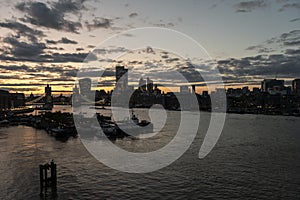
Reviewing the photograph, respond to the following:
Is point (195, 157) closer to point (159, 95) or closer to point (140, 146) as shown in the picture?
point (140, 146)

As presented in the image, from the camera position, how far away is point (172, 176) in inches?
578

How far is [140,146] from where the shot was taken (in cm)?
2355

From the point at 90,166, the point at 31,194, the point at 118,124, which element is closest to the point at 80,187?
the point at 31,194

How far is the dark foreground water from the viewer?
1225 centimetres

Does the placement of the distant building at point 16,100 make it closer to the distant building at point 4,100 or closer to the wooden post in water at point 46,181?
the distant building at point 4,100

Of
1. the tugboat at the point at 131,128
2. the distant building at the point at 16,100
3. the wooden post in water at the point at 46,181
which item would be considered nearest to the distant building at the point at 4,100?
the distant building at the point at 16,100

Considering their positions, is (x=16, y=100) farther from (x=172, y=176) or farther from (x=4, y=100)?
(x=172, y=176)

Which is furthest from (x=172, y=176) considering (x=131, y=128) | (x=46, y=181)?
(x=131, y=128)

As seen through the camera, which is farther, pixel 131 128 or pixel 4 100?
pixel 4 100

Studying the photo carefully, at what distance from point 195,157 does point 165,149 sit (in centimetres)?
355

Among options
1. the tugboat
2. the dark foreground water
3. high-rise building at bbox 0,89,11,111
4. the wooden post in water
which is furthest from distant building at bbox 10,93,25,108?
the wooden post in water

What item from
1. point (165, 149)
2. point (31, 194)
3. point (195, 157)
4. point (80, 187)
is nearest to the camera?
point (31, 194)

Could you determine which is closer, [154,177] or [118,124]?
[154,177]

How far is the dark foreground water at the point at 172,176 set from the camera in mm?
12250
